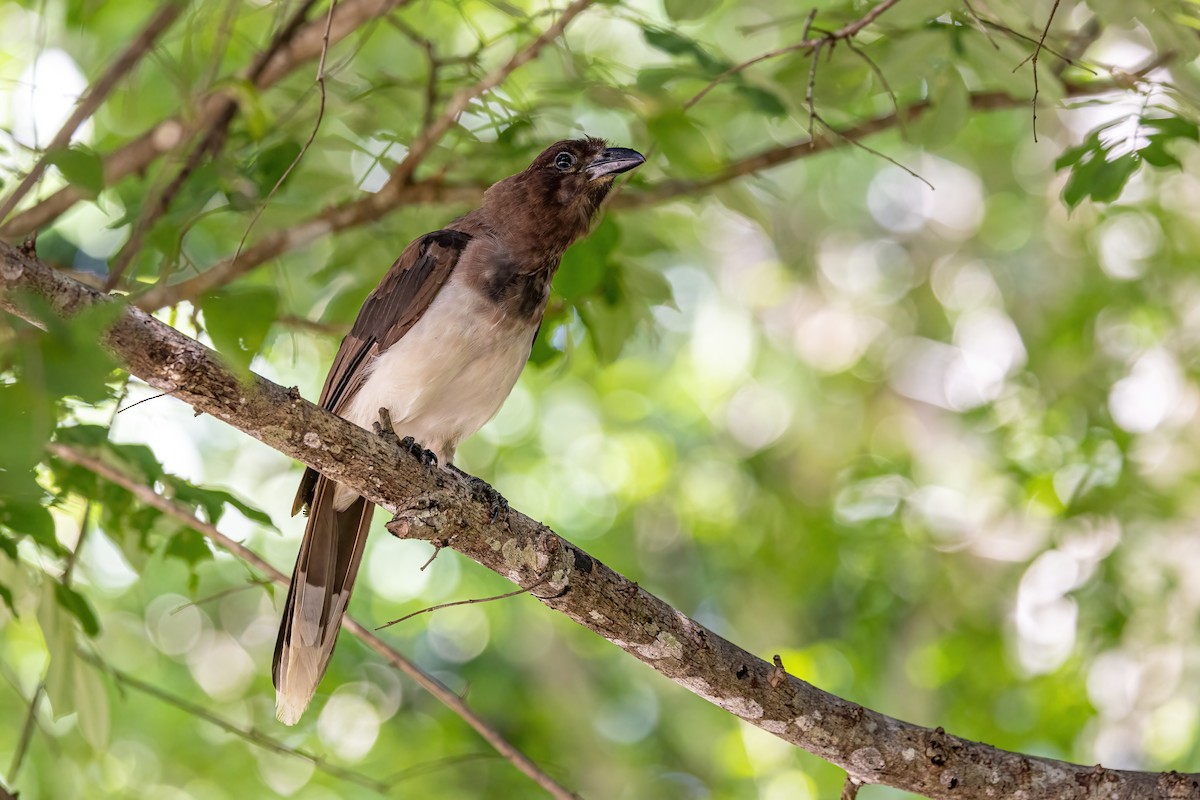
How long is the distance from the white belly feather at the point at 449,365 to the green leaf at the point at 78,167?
4.65 feet

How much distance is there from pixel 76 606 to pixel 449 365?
4.54 ft

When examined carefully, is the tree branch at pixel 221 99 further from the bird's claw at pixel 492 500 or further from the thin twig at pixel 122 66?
the bird's claw at pixel 492 500

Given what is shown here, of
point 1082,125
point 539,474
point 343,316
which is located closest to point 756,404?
point 539,474

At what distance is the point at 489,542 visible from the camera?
299 cm

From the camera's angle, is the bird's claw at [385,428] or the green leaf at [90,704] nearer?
the bird's claw at [385,428]

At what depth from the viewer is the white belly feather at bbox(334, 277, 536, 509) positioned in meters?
3.94

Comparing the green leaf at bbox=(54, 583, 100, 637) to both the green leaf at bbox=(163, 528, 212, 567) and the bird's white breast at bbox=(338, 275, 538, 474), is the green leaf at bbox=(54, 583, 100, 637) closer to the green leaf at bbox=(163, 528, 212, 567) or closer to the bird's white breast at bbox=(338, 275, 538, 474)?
the green leaf at bbox=(163, 528, 212, 567)

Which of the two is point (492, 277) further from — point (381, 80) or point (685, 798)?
point (685, 798)

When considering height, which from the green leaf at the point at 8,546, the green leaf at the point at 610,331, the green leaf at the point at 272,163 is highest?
the green leaf at the point at 272,163

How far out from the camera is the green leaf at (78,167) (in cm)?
260

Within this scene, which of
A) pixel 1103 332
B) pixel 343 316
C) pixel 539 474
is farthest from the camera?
pixel 539 474

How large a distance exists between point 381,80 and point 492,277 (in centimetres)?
85

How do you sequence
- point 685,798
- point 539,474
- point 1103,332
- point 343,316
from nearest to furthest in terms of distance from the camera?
point 343,316 → point 1103,332 → point 685,798 → point 539,474

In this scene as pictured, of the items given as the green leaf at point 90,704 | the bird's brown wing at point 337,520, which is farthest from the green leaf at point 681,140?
the green leaf at point 90,704
